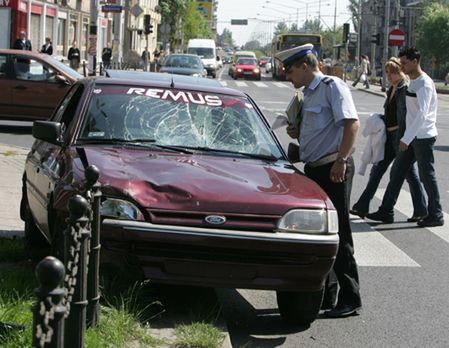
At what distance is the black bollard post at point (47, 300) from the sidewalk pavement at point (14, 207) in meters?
2.53

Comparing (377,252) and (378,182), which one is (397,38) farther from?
(377,252)

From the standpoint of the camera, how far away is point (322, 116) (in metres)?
6.66

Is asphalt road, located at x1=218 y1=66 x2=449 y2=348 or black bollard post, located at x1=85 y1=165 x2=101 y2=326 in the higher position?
black bollard post, located at x1=85 y1=165 x2=101 y2=326

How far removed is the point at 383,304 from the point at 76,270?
3.52 meters

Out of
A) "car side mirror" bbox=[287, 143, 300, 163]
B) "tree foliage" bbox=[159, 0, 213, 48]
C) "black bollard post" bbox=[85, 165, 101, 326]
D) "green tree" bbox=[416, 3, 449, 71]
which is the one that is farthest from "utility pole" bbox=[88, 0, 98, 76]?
"green tree" bbox=[416, 3, 449, 71]

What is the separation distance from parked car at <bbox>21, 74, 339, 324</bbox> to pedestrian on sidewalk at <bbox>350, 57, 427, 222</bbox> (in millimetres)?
3401

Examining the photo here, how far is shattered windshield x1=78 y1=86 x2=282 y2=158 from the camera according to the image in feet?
22.7

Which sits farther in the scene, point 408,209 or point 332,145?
point 408,209

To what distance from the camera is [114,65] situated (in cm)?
4950

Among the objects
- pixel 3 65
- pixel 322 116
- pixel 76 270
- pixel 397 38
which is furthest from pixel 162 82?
pixel 397 38

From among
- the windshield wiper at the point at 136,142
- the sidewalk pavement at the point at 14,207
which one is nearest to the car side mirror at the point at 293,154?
the windshield wiper at the point at 136,142

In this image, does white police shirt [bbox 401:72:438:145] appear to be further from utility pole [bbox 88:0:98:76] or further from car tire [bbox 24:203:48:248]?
utility pole [bbox 88:0:98:76]

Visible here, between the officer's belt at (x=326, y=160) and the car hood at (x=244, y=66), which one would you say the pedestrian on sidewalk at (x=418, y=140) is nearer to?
the officer's belt at (x=326, y=160)

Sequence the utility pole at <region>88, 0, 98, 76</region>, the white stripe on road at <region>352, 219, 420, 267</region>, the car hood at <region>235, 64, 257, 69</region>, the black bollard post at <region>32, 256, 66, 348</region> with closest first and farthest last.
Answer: the black bollard post at <region>32, 256, 66, 348</region> < the white stripe on road at <region>352, 219, 420, 267</region> < the utility pole at <region>88, 0, 98, 76</region> < the car hood at <region>235, 64, 257, 69</region>
